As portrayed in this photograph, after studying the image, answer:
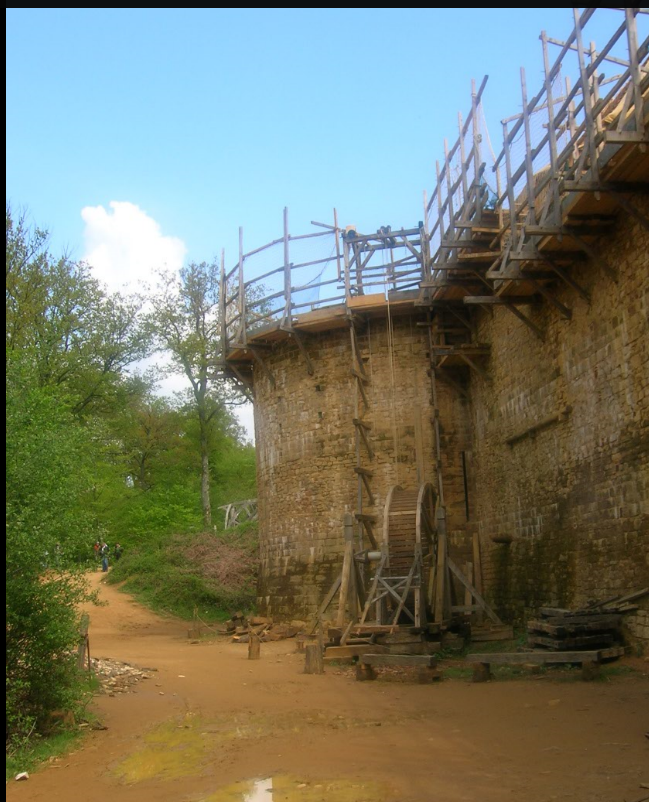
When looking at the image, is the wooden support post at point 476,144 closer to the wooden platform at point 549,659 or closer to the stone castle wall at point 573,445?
the stone castle wall at point 573,445

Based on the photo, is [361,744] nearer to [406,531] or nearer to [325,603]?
[406,531]

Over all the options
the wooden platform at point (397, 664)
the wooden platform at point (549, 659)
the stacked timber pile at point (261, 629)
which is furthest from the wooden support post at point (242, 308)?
the wooden platform at point (549, 659)

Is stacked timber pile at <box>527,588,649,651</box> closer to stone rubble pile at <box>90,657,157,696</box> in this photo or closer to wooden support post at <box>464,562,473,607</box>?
wooden support post at <box>464,562,473,607</box>

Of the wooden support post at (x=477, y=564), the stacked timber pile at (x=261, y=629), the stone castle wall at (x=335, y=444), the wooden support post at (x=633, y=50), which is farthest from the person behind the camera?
the stone castle wall at (x=335, y=444)

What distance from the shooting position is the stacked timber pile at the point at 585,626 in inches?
401

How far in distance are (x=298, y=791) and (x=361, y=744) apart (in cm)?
153

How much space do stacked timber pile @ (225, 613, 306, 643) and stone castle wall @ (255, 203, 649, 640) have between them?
0.51 m

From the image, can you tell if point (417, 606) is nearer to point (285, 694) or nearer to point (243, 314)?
point (285, 694)

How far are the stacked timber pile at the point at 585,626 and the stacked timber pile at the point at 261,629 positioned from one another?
25.5ft

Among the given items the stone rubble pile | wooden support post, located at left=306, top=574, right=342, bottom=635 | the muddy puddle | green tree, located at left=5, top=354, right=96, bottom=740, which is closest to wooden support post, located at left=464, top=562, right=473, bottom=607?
wooden support post, located at left=306, top=574, right=342, bottom=635

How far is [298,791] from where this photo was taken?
594cm

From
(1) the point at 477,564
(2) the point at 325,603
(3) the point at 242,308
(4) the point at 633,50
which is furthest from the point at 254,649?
Answer: (4) the point at 633,50

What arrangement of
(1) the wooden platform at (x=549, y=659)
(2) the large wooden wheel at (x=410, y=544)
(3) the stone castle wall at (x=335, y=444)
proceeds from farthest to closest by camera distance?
(3) the stone castle wall at (x=335, y=444), (2) the large wooden wheel at (x=410, y=544), (1) the wooden platform at (x=549, y=659)

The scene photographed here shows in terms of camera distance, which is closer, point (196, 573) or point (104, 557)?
point (196, 573)
